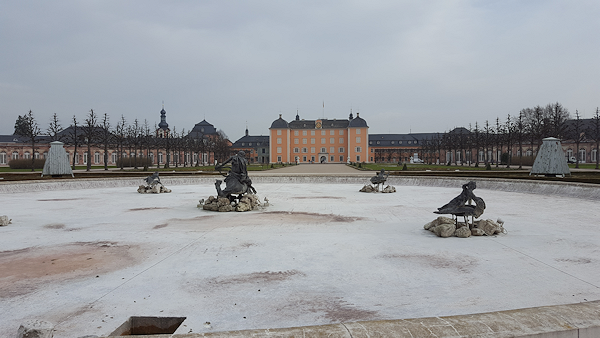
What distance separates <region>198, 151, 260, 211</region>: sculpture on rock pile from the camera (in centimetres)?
1190

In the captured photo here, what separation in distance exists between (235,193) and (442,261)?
755cm

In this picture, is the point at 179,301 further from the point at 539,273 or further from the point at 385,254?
the point at 539,273

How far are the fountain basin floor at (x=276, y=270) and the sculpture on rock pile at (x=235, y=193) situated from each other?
1.71 meters

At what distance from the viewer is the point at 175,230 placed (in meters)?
8.60

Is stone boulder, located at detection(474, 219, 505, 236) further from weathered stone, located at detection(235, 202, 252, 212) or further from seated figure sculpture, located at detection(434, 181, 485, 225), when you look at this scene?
weathered stone, located at detection(235, 202, 252, 212)

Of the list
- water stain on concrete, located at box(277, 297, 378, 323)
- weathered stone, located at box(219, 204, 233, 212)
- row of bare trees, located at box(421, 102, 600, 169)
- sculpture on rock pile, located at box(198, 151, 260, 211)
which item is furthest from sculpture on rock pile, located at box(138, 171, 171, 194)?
row of bare trees, located at box(421, 102, 600, 169)

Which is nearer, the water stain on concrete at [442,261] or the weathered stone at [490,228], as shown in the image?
the water stain on concrete at [442,261]

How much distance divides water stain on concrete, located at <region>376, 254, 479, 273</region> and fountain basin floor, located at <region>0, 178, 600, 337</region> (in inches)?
1.2

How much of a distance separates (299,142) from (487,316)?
94911 mm

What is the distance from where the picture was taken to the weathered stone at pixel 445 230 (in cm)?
776

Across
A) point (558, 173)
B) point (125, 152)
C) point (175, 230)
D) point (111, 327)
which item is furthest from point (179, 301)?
point (125, 152)

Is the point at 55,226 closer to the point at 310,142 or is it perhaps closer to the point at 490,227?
the point at 490,227

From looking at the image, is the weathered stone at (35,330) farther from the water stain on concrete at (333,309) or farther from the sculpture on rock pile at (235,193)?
the sculpture on rock pile at (235,193)

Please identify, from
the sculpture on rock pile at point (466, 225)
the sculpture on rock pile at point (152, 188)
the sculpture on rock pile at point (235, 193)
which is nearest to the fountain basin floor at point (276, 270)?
the sculpture on rock pile at point (466, 225)
